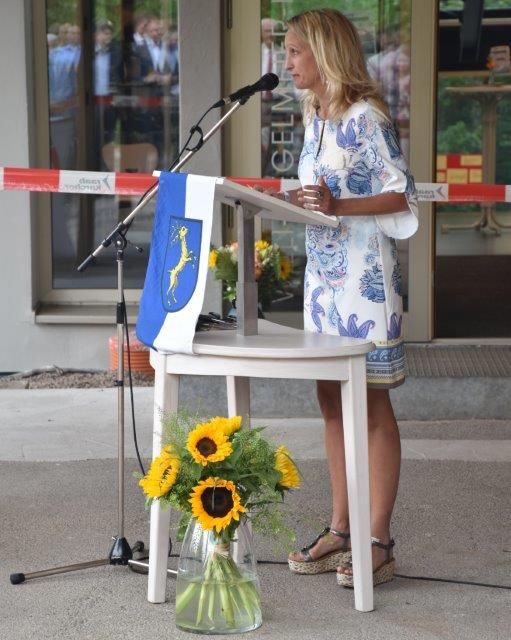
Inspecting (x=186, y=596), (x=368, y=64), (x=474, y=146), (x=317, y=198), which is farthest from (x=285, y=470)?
(x=474, y=146)

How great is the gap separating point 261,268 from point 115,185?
104 cm

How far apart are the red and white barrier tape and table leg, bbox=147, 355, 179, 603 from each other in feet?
10.7

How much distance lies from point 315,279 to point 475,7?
10737 millimetres

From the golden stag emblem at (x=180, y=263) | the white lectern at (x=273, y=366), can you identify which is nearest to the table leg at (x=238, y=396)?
the white lectern at (x=273, y=366)

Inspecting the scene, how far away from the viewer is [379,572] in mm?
4430

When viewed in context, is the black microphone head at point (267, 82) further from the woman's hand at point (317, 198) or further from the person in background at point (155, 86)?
the person in background at point (155, 86)

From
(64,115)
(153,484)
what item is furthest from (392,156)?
(64,115)

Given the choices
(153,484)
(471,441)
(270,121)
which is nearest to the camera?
(153,484)

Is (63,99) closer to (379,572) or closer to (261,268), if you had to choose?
(261,268)

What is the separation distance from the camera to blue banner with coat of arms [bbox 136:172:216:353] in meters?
4.00

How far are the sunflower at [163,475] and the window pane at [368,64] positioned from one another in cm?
409

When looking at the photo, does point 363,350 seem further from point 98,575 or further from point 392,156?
point 98,575

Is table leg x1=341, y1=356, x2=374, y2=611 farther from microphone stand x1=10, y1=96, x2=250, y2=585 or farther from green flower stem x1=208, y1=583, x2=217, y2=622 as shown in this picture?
microphone stand x1=10, y1=96, x2=250, y2=585

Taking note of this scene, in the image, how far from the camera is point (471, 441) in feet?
22.0
